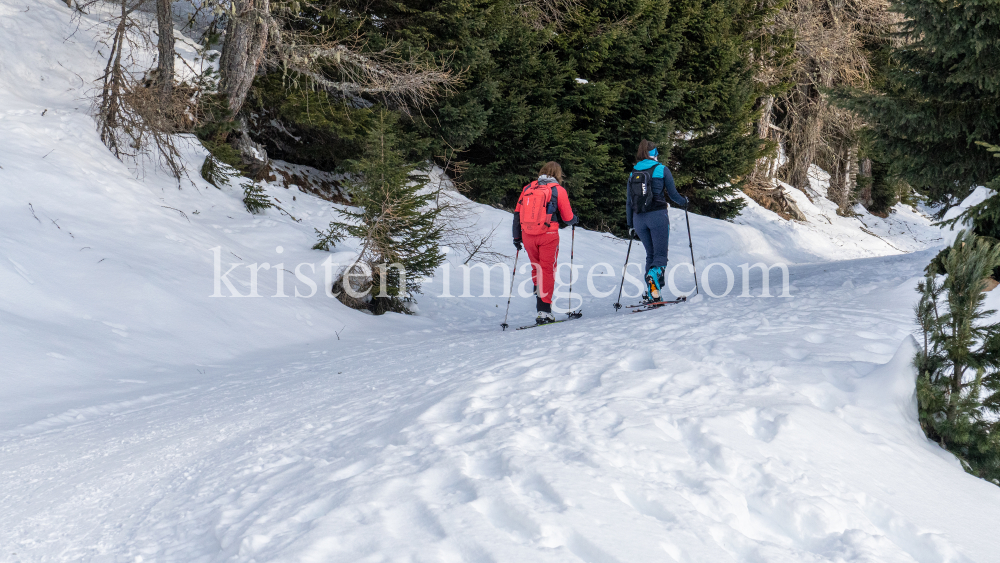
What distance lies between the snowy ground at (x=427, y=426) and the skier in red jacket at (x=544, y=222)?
2.54 ft

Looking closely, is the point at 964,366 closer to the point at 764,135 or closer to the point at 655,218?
the point at 655,218

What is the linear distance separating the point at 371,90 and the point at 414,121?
1.42 metres

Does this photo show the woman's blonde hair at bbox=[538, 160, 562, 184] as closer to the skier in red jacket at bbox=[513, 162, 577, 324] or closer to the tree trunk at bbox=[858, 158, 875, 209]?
the skier in red jacket at bbox=[513, 162, 577, 324]

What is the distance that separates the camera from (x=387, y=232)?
8.80 m

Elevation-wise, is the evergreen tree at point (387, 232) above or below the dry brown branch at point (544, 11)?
below

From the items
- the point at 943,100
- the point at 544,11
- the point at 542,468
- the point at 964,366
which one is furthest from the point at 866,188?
the point at 542,468

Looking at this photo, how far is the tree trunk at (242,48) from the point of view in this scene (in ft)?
36.6

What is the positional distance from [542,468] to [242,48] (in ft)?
35.9

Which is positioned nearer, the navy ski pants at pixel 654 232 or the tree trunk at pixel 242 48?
the navy ski pants at pixel 654 232

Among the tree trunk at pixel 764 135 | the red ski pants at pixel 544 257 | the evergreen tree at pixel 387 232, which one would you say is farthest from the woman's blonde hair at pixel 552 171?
the tree trunk at pixel 764 135

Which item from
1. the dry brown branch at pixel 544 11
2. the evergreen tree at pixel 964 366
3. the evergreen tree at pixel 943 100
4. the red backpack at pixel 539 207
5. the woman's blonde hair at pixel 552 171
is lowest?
the evergreen tree at pixel 964 366

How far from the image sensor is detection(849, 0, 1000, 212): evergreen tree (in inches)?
262

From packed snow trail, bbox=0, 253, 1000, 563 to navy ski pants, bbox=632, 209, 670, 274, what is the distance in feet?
9.76

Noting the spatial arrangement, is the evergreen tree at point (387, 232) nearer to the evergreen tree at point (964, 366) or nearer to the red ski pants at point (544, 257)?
the red ski pants at point (544, 257)
